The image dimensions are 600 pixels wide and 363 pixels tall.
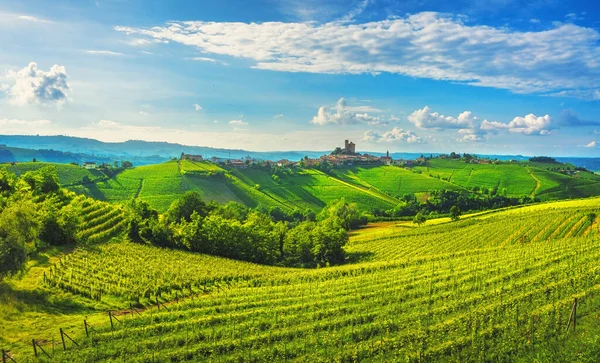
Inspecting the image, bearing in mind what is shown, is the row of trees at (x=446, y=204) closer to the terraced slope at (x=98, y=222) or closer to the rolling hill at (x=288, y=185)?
the rolling hill at (x=288, y=185)

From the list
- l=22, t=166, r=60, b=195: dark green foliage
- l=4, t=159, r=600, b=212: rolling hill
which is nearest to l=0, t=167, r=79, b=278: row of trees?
l=22, t=166, r=60, b=195: dark green foliage

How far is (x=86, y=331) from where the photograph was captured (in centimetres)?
2320

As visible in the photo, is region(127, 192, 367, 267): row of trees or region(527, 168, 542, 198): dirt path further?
region(527, 168, 542, 198): dirt path

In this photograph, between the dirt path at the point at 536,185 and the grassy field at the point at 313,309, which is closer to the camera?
the grassy field at the point at 313,309

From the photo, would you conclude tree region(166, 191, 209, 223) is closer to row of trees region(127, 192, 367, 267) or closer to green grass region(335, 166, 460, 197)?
row of trees region(127, 192, 367, 267)

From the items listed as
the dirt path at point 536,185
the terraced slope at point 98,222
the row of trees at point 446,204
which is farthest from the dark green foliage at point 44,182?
the dirt path at point 536,185

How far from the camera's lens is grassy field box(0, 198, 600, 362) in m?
20.2

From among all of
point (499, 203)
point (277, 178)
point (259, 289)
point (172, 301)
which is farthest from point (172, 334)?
point (277, 178)

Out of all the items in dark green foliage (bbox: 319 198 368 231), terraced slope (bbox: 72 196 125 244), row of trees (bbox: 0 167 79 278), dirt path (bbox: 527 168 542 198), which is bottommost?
dark green foliage (bbox: 319 198 368 231)

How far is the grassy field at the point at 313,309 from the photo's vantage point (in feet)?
66.4

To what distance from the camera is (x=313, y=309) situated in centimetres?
2806

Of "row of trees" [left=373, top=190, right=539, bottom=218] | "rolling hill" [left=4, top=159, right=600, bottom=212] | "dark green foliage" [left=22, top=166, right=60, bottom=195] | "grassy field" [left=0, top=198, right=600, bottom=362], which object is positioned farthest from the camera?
"rolling hill" [left=4, top=159, right=600, bottom=212]

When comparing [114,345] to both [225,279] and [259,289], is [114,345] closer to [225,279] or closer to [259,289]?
[259,289]

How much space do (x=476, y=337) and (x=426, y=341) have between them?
2.75 metres
